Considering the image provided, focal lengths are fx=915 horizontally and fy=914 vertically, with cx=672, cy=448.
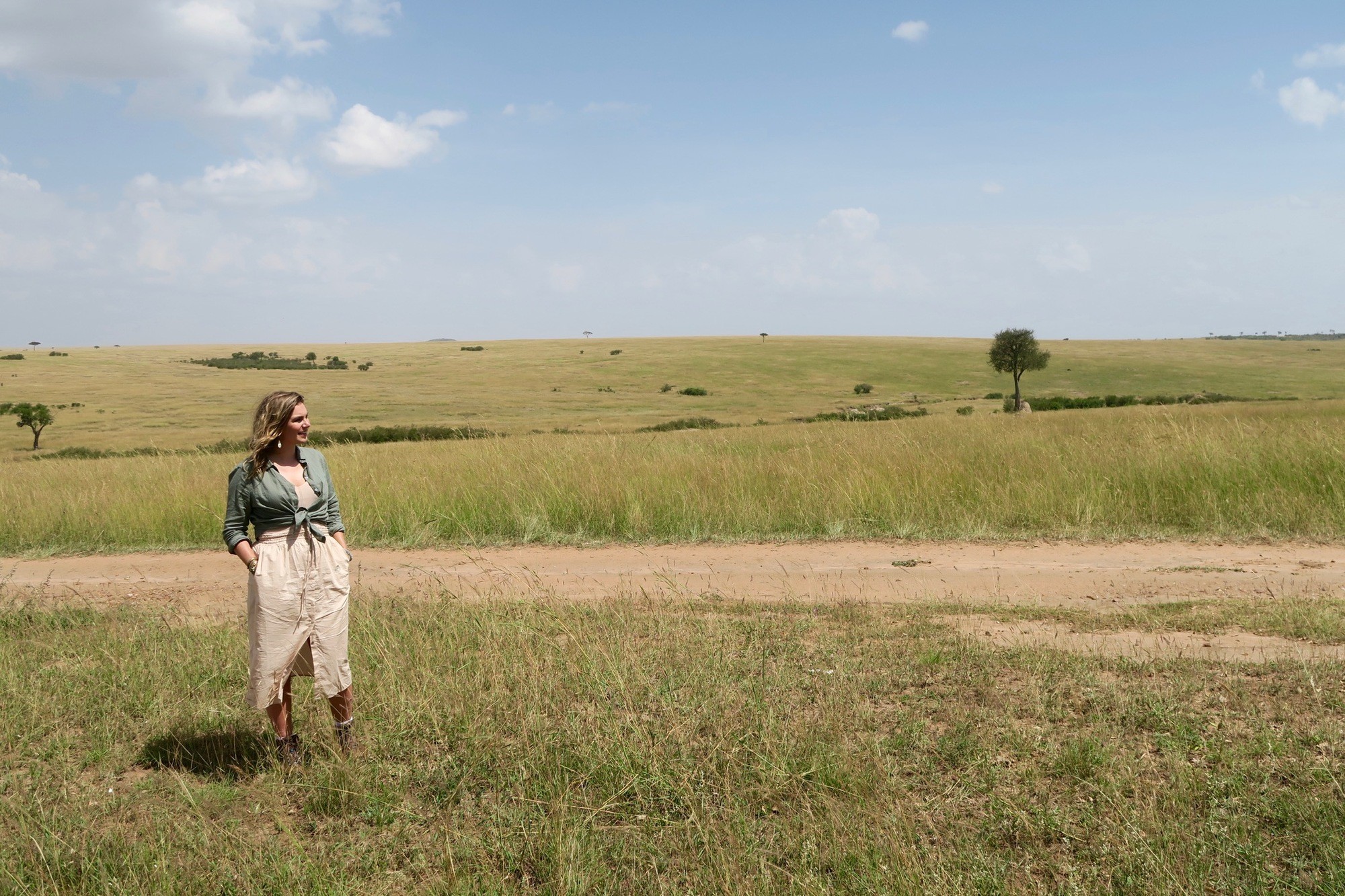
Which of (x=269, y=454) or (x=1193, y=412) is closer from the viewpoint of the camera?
(x=269, y=454)

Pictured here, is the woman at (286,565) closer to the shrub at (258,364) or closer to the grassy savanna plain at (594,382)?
the grassy savanna plain at (594,382)

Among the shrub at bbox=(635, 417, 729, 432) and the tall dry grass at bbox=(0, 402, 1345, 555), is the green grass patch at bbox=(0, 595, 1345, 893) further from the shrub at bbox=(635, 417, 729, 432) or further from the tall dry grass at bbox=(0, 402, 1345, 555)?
the shrub at bbox=(635, 417, 729, 432)

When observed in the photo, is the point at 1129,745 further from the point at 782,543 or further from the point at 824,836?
the point at 782,543

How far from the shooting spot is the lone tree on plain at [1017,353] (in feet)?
193

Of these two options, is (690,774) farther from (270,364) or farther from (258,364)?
(270,364)

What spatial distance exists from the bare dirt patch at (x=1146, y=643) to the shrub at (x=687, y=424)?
103 feet

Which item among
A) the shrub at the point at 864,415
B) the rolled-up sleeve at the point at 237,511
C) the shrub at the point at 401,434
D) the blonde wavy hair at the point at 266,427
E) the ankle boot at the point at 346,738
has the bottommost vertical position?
the shrub at the point at 401,434

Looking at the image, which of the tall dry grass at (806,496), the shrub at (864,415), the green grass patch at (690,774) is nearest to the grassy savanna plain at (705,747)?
the green grass patch at (690,774)

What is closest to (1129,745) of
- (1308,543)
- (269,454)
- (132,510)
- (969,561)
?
(269,454)

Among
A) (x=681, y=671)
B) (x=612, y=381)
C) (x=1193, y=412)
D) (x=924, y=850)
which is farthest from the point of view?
(x=612, y=381)

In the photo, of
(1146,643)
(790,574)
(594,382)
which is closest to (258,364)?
(594,382)

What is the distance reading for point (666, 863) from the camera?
12.3 feet

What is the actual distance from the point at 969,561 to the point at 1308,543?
4.03m

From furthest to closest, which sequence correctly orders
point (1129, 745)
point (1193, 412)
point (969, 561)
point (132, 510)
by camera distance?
point (1193, 412), point (132, 510), point (969, 561), point (1129, 745)
